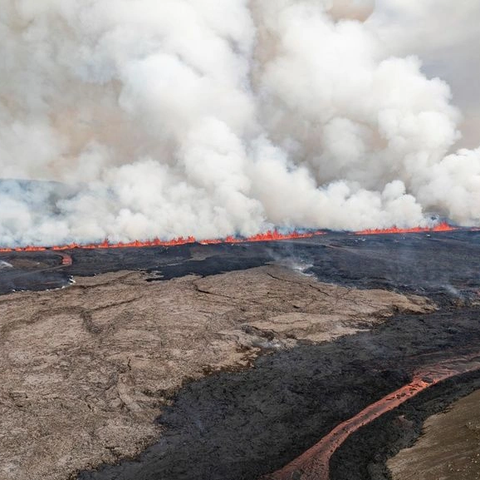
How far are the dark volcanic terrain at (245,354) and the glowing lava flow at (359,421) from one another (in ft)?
0.53

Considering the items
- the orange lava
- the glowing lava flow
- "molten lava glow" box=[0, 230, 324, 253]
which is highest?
the orange lava

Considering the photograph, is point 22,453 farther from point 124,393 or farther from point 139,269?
point 139,269

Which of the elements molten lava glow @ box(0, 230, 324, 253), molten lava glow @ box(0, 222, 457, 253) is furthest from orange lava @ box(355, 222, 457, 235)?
molten lava glow @ box(0, 230, 324, 253)

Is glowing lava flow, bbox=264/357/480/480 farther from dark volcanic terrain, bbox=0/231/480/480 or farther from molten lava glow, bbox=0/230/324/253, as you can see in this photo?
molten lava glow, bbox=0/230/324/253

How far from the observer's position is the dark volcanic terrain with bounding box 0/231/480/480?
762 cm

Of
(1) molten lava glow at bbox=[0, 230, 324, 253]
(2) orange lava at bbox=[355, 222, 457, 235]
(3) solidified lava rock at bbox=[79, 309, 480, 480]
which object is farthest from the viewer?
(2) orange lava at bbox=[355, 222, 457, 235]

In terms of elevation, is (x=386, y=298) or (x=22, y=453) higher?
(x=386, y=298)

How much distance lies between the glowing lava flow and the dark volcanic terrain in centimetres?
16

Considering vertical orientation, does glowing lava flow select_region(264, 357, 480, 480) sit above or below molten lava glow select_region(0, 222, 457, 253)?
below

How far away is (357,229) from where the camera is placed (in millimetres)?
42625

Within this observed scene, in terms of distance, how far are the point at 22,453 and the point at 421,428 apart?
6831mm

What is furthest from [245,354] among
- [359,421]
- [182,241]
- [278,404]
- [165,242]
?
[182,241]

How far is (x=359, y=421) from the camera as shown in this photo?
8.59m

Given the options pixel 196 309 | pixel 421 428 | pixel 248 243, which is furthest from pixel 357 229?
pixel 421 428
